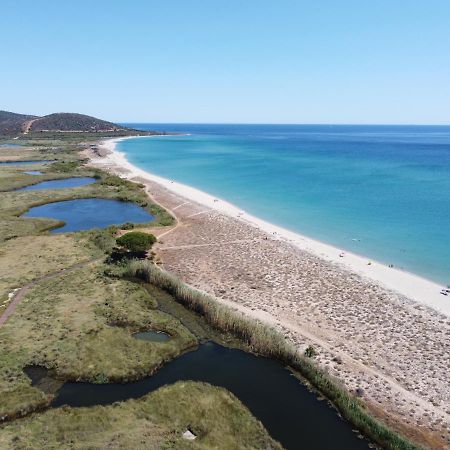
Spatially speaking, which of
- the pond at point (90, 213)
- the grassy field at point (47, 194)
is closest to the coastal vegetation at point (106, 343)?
the grassy field at point (47, 194)

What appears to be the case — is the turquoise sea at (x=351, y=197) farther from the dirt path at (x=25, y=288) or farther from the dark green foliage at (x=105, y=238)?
the dirt path at (x=25, y=288)

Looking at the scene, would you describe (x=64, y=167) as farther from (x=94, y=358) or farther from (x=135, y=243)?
(x=94, y=358)

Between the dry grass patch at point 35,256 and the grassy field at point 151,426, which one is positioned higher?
the dry grass patch at point 35,256

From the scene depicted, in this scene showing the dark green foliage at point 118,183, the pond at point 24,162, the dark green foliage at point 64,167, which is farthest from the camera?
the pond at point 24,162

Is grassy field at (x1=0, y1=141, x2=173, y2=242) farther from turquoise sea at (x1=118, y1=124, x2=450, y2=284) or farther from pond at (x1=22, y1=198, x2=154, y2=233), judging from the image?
turquoise sea at (x1=118, y1=124, x2=450, y2=284)

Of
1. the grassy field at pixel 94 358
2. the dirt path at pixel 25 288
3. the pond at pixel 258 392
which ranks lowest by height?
the pond at pixel 258 392

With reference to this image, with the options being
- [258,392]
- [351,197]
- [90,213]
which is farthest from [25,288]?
[351,197]

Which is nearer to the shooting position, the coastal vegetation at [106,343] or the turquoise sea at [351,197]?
the coastal vegetation at [106,343]
